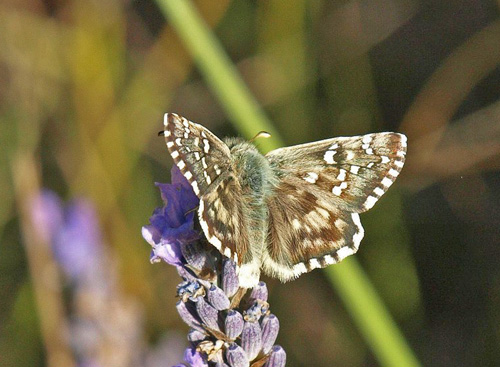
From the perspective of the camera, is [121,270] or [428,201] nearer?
[121,270]

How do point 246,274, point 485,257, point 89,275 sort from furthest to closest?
point 485,257 → point 89,275 → point 246,274

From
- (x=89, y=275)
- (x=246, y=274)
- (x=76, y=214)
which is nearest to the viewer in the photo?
(x=246, y=274)

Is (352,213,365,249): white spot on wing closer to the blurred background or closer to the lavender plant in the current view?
the lavender plant

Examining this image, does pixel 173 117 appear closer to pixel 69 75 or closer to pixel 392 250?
pixel 392 250

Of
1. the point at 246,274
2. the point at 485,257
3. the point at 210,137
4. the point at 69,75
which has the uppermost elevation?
the point at 69,75

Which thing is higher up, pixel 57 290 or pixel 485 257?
pixel 57 290

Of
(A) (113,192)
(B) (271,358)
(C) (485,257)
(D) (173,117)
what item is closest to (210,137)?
(D) (173,117)

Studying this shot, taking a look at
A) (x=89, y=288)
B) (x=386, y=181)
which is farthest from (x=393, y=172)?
(x=89, y=288)
